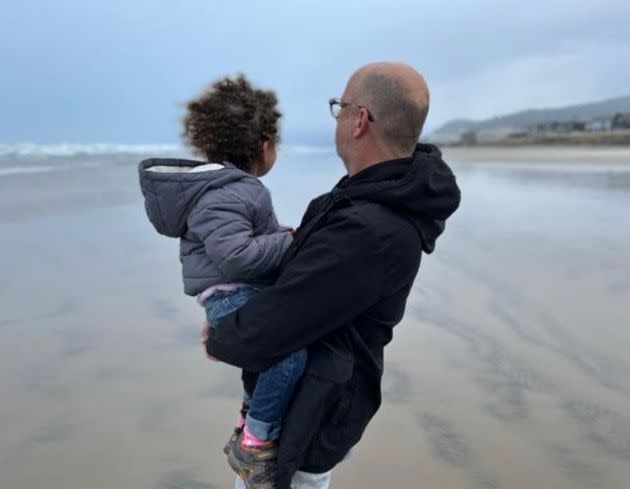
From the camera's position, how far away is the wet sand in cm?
300

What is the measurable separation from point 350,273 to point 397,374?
2500mm

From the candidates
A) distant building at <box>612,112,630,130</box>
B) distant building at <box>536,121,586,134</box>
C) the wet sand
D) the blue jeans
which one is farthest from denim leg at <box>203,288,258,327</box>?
distant building at <box>536,121,586,134</box>

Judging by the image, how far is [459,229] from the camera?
8.34 metres

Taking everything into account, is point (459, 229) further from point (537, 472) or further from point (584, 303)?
point (537, 472)

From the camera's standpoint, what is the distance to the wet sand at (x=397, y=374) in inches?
118

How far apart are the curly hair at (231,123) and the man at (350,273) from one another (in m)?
0.32

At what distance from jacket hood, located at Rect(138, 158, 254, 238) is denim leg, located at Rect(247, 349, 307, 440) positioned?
547 mm

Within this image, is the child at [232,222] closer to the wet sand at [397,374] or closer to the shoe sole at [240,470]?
the shoe sole at [240,470]

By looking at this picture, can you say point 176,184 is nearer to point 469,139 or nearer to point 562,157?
point 562,157

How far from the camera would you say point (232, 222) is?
1.85 metres

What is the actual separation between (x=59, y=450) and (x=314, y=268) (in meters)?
2.20

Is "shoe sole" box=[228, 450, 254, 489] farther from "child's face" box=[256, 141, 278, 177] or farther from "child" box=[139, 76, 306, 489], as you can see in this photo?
"child's face" box=[256, 141, 278, 177]

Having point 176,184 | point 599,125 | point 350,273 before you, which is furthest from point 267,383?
point 599,125

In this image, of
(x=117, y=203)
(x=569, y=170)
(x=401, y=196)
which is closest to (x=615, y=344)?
(x=401, y=196)
